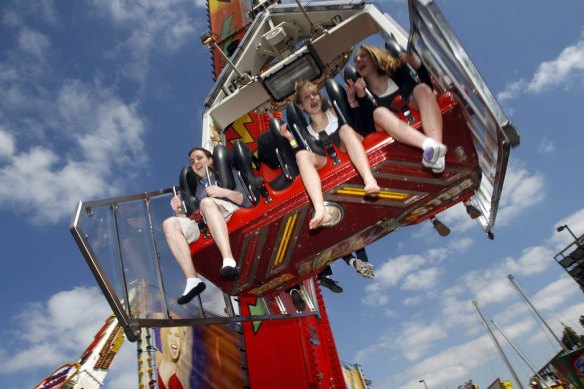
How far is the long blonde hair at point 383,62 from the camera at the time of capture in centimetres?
372

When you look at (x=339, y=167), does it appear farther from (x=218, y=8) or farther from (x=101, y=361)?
(x=101, y=361)

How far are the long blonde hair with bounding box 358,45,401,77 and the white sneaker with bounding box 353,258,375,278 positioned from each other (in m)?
2.32

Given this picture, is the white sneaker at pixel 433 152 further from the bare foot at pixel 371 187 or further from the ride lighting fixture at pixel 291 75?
the ride lighting fixture at pixel 291 75

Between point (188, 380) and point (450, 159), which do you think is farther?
point (188, 380)

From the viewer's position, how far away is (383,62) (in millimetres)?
3721

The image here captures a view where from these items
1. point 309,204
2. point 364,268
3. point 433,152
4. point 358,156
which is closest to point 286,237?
point 309,204

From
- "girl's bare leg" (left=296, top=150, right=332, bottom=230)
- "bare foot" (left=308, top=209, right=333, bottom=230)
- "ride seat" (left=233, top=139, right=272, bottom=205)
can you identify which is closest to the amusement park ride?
"ride seat" (left=233, top=139, right=272, bottom=205)

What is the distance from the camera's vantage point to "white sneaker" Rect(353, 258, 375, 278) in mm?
4988

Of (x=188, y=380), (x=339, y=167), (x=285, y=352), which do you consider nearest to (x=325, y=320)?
(x=285, y=352)

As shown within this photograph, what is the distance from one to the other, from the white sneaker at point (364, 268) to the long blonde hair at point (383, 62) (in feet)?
7.60

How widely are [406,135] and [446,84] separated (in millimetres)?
503

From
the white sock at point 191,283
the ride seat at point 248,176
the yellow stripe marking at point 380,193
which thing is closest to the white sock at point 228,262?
the white sock at point 191,283

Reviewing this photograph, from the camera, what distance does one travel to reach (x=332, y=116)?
13.2ft

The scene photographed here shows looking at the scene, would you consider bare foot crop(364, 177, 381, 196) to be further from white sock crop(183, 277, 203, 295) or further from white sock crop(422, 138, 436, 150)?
white sock crop(183, 277, 203, 295)
